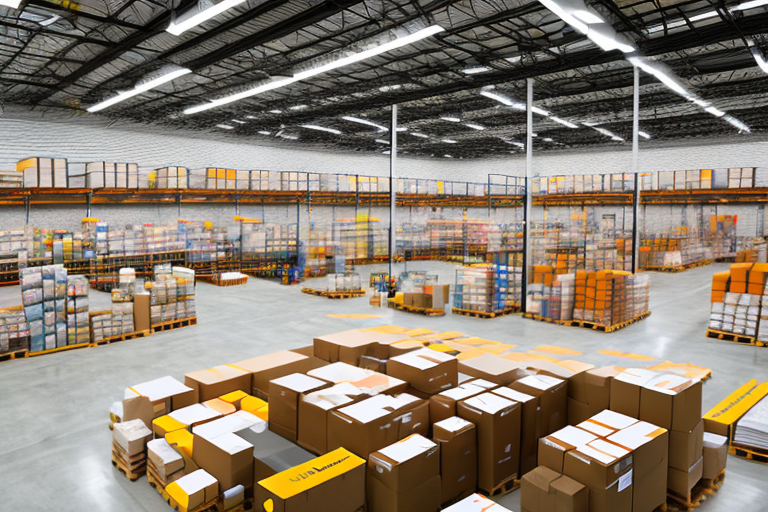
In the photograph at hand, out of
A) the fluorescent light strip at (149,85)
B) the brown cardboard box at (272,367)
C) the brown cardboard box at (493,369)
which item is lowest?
the brown cardboard box at (272,367)

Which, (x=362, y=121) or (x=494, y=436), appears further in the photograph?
(x=362, y=121)

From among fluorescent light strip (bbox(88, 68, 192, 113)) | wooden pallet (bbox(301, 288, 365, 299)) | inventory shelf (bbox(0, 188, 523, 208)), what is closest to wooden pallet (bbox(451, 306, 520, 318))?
wooden pallet (bbox(301, 288, 365, 299))

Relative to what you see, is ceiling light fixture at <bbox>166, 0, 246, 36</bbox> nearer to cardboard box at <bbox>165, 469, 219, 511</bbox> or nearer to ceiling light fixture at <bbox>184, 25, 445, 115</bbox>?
ceiling light fixture at <bbox>184, 25, 445, 115</bbox>

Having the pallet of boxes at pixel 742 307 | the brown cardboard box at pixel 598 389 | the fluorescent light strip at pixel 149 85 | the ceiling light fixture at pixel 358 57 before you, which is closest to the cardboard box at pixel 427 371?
the brown cardboard box at pixel 598 389

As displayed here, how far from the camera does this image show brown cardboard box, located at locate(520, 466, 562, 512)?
2.95 metres

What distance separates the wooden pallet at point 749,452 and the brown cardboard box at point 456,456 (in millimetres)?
2764

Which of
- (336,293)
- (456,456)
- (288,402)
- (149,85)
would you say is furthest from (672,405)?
(149,85)

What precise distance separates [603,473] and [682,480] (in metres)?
1.23

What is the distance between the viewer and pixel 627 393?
3.83 meters

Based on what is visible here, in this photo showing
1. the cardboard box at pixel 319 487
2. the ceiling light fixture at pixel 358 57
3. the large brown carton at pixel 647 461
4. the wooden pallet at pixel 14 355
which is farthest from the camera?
the ceiling light fixture at pixel 358 57

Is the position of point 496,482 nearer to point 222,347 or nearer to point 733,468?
point 733,468

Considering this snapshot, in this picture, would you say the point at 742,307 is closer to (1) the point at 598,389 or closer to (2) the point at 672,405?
(1) the point at 598,389

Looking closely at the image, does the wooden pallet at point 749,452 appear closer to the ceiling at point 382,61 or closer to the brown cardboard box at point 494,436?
the brown cardboard box at point 494,436

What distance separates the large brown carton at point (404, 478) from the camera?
309 cm
